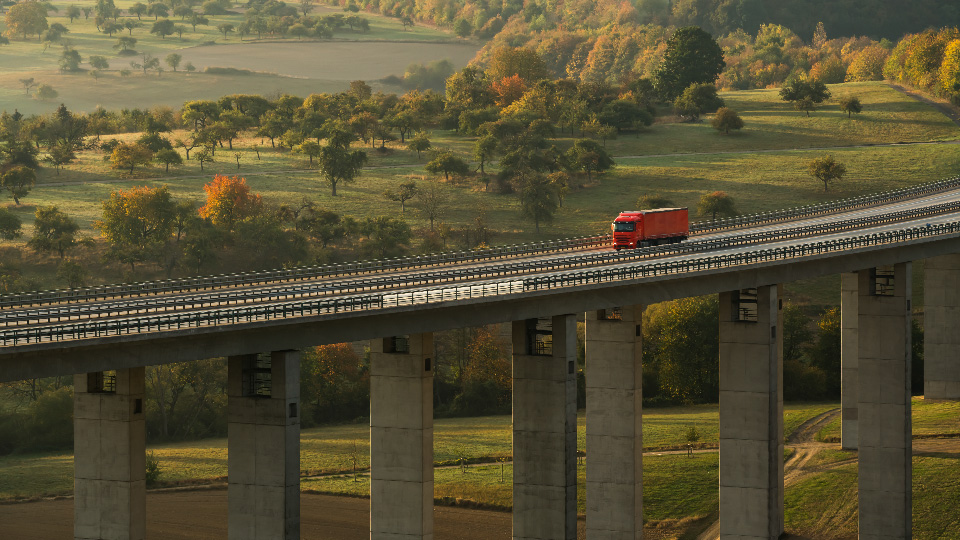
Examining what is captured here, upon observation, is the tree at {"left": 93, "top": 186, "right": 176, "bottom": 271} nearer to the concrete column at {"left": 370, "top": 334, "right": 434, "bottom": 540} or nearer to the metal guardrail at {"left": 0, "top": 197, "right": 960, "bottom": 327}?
the metal guardrail at {"left": 0, "top": 197, "right": 960, "bottom": 327}

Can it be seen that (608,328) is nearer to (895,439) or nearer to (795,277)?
(795,277)

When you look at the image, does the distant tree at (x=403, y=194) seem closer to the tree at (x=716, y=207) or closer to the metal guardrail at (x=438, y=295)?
the tree at (x=716, y=207)

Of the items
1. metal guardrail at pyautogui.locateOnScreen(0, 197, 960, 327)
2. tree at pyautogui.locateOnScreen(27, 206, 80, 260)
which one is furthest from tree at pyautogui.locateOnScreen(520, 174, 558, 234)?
metal guardrail at pyautogui.locateOnScreen(0, 197, 960, 327)

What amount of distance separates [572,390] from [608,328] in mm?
9585

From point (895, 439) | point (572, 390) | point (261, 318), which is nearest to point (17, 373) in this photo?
point (261, 318)

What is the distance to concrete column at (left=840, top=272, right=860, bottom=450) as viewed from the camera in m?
109

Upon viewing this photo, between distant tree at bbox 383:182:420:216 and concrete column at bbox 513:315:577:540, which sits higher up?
distant tree at bbox 383:182:420:216

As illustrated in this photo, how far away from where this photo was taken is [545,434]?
79.5 metres

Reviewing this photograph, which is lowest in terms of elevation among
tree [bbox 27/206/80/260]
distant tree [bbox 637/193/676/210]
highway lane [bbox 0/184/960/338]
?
tree [bbox 27/206/80/260]

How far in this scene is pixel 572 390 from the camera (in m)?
79.9

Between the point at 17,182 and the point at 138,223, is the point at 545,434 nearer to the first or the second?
the point at 138,223

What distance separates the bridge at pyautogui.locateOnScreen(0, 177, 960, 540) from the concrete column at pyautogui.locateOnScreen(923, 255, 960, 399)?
16345 millimetres

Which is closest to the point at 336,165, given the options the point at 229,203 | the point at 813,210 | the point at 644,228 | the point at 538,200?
the point at 229,203

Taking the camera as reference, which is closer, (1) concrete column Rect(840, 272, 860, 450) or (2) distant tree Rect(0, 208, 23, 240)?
(1) concrete column Rect(840, 272, 860, 450)
